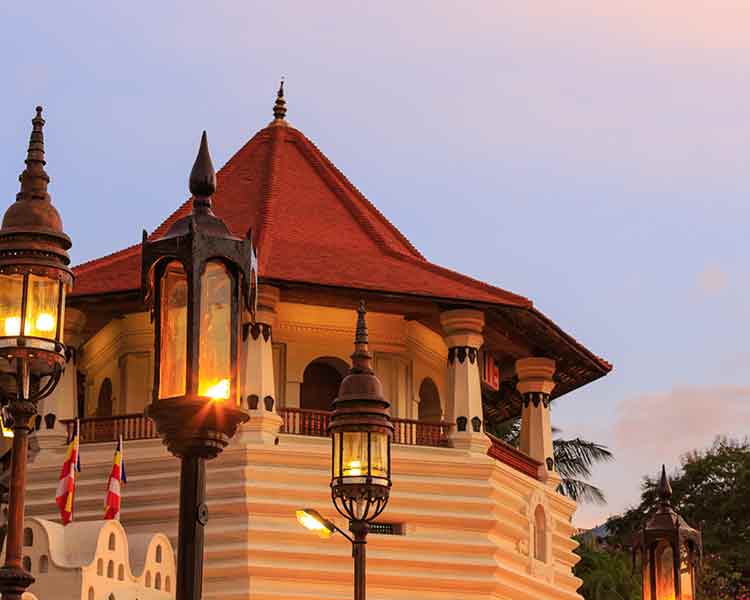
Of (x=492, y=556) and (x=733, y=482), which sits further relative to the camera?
(x=733, y=482)

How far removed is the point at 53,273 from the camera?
10.9 m

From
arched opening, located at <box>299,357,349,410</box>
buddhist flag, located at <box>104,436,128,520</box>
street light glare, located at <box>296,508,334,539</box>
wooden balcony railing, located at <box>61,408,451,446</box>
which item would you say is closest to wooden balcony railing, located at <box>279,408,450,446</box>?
wooden balcony railing, located at <box>61,408,451,446</box>

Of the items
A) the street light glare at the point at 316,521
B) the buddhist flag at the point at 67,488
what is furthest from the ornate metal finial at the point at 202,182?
the buddhist flag at the point at 67,488

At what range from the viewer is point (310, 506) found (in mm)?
24297

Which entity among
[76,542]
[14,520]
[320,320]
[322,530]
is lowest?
[14,520]

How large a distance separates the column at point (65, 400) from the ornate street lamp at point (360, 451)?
40.0ft

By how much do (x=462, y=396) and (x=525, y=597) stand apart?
3063mm

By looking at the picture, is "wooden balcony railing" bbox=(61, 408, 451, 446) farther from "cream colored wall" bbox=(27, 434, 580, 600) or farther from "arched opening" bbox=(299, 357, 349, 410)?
"arched opening" bbox=(299, 357, 349, 410)

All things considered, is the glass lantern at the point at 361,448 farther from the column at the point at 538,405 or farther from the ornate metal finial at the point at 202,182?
the column at the point at 538,405

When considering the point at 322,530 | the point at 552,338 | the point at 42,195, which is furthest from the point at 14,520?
the point at 552,338

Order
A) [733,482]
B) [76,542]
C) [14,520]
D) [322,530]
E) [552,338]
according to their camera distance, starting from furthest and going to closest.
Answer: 1. [733,482]
2. [552,338]
3. [76,542]
4. [322,530]
5. [14,520]

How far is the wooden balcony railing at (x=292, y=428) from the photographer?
82.7 ft

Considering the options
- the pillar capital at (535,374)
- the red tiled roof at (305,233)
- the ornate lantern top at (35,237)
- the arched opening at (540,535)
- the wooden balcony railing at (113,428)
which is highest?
the red tiled roof at (305,233)

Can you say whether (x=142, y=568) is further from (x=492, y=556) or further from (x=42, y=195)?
(x=42, y=195)
